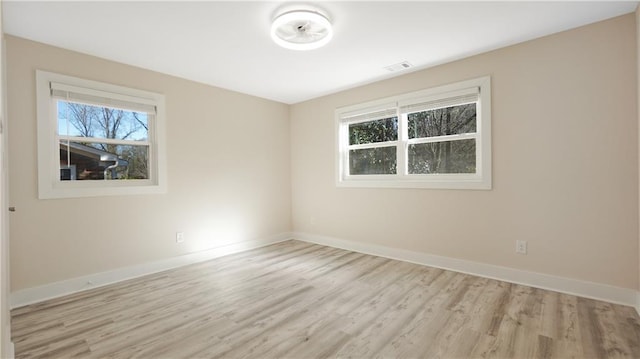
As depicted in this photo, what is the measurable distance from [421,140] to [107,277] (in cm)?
391

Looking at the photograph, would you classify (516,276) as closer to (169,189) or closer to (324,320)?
(324,320)

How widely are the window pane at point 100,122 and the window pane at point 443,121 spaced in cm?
334

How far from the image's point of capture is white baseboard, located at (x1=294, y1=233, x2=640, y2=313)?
8.19 ft

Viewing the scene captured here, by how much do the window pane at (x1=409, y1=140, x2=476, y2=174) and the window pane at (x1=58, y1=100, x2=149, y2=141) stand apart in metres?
3.35

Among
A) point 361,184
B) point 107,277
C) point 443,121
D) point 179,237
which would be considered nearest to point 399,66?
point 443,121

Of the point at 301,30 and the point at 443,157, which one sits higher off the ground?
the point at 301,30

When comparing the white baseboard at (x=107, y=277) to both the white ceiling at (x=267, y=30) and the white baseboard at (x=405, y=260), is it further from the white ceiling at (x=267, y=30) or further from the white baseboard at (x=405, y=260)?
the white ceiling at (x=267, y=30)

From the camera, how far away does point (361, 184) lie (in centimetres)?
427

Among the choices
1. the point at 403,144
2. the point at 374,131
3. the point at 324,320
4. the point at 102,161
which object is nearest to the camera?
the point at 324,320

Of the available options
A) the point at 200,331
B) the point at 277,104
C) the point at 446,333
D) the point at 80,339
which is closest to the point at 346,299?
the point at 446,333

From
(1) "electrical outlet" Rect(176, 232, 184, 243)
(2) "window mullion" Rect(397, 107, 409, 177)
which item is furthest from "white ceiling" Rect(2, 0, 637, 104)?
(1) "electrical outlet" Rect(176, 232, 184, 243)

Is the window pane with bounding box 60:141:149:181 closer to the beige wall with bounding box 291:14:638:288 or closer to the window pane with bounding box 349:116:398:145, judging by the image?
the window pane with bounding box 349:116:398:145

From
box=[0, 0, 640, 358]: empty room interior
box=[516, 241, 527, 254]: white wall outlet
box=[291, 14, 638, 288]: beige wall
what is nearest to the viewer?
box=[0, 0, 640, 358]: empty room interior

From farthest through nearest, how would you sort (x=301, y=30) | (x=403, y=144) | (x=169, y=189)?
(x=403, y=144)
(x=169, y=189)
(x=301, y=30)
